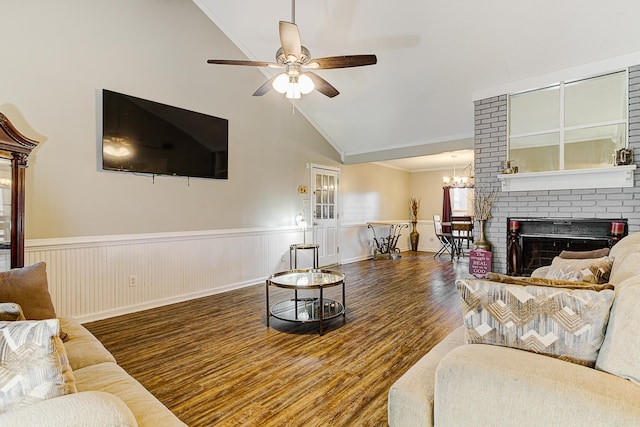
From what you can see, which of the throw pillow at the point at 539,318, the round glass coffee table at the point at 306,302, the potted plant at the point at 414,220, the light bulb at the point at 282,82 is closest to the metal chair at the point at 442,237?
the potted plant at the point at 414,220

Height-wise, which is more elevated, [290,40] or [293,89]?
[290,40]

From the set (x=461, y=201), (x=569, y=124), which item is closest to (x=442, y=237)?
(x=461, y=201)

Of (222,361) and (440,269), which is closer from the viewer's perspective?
(222,361)

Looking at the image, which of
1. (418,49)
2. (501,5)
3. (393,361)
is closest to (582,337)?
(393,361)

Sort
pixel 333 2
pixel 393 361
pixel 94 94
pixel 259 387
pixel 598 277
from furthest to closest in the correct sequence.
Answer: pixel 333 2, pixel 94 94, pixel 393 361, pixel 259 387, pixel 598 277

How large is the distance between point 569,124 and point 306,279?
386 centimetres

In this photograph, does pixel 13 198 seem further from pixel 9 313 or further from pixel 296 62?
pixel 296 62

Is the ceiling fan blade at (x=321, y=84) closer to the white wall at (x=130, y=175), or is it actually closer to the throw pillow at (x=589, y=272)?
the white wall at (x=130, y=175)

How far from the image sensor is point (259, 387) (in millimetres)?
2076

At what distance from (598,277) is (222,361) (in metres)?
2.50

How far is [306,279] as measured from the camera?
10.9 feet

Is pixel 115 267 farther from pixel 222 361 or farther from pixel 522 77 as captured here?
pixel 522 77

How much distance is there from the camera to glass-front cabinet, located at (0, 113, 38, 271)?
8.64 ft

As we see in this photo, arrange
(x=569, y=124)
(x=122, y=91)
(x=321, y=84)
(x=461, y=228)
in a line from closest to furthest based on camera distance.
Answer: (x=321, y=84), (x=122, y=91), (x=569, y=124), (x=461, y=228)
